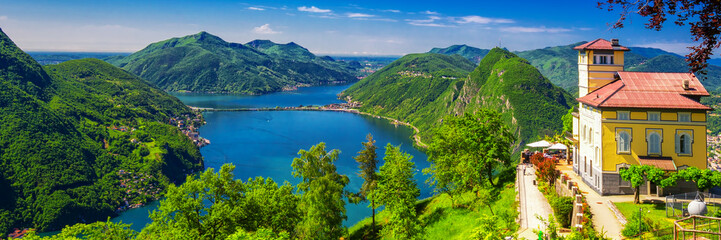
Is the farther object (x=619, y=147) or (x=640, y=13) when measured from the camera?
(x=619, y=147)

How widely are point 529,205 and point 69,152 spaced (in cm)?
12360

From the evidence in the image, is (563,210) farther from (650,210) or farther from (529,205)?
(650,210)

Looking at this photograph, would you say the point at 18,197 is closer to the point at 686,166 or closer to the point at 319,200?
the point at 319,200

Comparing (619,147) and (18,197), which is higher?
(619,147)

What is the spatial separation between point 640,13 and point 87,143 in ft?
473

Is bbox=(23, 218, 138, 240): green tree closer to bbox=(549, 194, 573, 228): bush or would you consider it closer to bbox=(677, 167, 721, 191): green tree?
bbox=(549, 194, 573, 228): bush

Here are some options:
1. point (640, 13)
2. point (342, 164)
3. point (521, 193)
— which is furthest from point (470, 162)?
point (342, 164)

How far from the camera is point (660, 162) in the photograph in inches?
1161

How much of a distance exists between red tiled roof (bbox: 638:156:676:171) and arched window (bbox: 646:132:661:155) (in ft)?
1.70

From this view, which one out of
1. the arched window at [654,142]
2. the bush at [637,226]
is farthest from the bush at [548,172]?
the bush at [637,226]

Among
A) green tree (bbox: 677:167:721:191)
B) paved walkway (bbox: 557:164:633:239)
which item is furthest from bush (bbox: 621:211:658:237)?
green tree (bbox: 677:167:721:191)

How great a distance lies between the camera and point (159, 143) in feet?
469

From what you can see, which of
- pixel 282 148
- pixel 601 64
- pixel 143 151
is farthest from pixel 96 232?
pixel 282 148

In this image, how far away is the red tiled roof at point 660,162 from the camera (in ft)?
95.4
